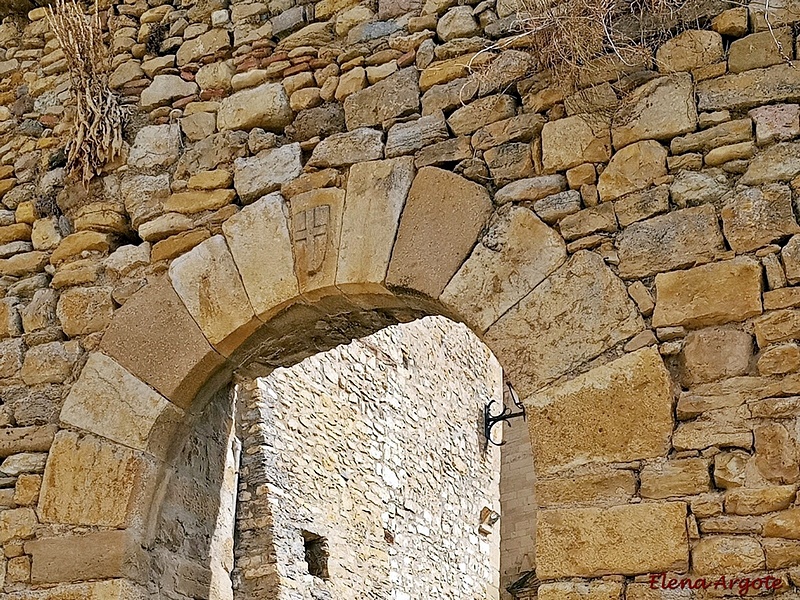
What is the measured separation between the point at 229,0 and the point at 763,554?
9.74 ft

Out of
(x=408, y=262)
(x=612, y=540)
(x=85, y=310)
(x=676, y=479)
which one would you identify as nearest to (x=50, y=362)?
(x=85, y=310)

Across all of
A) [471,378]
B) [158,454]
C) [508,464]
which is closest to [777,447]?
[158,454]

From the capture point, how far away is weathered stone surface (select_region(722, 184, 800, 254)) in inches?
116

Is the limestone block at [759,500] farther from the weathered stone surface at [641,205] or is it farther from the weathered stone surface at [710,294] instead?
the weathered stone surface at [641,205]

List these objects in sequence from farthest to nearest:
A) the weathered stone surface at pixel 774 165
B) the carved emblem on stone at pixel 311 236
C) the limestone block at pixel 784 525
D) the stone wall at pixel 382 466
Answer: the stone wall at pixel 382 466
the carved emblem on stone at pixel 311 236
the weathered stone surface at pixel 774 165
the limestone block at pixel 784 525

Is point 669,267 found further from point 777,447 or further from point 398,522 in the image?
point 398,522

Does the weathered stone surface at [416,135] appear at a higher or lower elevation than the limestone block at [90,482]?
higher

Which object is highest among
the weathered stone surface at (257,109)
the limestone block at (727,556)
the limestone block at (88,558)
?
the weathered stone surface at (257,109)

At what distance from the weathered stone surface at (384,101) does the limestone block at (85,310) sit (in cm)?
117

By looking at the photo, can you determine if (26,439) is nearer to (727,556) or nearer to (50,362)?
(50,362)

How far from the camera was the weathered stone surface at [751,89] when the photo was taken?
309cm

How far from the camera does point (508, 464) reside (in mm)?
11992

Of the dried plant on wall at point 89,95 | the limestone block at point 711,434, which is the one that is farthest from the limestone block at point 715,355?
the dried plant on wall at point 89,95

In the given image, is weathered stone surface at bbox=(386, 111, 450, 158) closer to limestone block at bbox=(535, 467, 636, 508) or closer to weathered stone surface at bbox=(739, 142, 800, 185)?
weathered stone surface at bbox=(739, 142, 800, 185)
